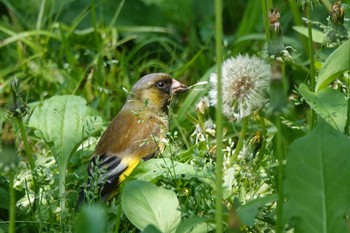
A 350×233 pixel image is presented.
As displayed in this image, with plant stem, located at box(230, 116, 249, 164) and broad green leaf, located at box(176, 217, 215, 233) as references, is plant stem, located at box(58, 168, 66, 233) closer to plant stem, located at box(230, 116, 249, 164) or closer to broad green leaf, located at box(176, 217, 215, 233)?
broad green leaf, located at box(176, 217, 215, 233)

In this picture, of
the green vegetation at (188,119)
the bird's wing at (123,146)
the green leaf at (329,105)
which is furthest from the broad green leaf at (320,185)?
the bird's wing at (123,146)

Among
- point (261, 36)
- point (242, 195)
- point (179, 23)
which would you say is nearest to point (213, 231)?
point (242, 195)

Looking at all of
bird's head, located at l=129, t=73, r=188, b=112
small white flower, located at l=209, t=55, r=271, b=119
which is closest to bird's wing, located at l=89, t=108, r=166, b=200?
bird's head, located at l=129, t=73, r=188, b=112

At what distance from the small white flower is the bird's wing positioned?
566 mm

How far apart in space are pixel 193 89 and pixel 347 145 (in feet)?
5.69

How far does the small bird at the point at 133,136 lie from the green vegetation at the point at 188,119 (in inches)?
2.8

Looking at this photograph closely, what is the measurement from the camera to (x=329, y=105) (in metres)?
2.50

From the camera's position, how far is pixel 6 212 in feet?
9.32

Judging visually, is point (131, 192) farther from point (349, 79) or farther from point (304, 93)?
point (349, 79)

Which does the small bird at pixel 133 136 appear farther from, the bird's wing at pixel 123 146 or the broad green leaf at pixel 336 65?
the broad green leaf at pixel 336 65

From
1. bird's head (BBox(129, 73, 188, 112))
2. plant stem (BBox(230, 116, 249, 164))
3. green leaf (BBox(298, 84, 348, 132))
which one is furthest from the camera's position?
bird's head (BBox(129, 73, 188, 112))

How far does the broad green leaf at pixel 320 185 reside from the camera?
6.79ft

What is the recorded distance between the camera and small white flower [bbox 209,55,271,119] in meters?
2.54

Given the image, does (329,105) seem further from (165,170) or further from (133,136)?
(133,136)
